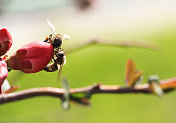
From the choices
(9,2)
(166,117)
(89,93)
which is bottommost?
(166,117)

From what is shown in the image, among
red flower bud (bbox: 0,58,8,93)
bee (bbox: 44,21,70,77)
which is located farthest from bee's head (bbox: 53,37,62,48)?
red flower bud (bbox: 0,58,8,93)

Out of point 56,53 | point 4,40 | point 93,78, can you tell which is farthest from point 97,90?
point 93,78

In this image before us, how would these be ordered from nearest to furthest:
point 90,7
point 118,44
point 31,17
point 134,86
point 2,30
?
point 2,30, point 134,86, point 118,44, point 31,17, point 90,7

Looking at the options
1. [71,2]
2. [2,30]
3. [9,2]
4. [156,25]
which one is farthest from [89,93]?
[156,25]

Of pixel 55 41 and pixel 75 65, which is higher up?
pixel 55 41

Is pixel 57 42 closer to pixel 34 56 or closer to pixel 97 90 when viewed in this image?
pixel 34 56

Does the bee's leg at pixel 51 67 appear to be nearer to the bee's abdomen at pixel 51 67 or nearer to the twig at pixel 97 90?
A: the bee's abdomen at pixel 51 67

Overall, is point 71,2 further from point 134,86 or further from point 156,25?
point 156,25

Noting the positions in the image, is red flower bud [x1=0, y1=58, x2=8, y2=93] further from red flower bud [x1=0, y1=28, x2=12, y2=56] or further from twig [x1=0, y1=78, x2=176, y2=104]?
twig [x1=0, y1=78, x2=176, y2=104]
